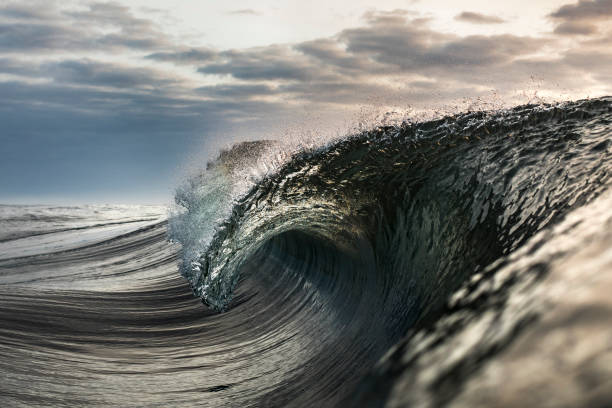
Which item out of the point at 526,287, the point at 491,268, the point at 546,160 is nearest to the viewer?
the point at 526,287

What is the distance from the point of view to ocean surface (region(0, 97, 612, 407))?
2.29 ft

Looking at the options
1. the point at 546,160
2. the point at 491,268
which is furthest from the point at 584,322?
the point at 546,160

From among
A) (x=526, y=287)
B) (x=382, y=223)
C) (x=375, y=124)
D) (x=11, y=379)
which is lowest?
(x=11, y=379)

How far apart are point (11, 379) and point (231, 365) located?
4.66 feet

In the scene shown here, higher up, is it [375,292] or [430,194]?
[430,194]

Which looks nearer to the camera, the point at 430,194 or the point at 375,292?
the point at 430,194

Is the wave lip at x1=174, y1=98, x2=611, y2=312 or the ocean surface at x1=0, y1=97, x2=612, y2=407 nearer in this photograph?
the ocean surface at x1=0, y1=97, x2=612, y2=407

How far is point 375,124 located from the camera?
4.62 meters

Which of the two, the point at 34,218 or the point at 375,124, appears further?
the point at 34,218

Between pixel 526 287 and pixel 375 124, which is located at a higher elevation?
pixel 375 124

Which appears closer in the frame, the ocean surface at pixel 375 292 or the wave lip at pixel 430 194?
the ocean surface at pixel 375 292

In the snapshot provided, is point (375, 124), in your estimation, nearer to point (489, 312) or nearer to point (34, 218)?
point (489, 312)

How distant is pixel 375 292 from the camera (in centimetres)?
399

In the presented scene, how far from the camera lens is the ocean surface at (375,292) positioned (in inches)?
27.5
